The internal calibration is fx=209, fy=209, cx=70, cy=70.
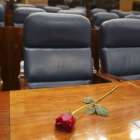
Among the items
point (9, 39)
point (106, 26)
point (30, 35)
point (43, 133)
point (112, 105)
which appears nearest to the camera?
point (43, 133)

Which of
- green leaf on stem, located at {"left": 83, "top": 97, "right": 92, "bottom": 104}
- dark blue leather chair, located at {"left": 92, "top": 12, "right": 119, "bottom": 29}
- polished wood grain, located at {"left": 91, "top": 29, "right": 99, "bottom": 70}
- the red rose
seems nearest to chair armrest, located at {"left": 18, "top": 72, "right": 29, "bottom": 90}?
green leaf on stem, located at {"left": 83, "top": 97, "right": 92, "bottom": 104}

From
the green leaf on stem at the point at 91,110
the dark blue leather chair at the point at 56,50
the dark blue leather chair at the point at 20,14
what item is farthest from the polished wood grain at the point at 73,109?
the dark blue leather chair at the point at 20,14

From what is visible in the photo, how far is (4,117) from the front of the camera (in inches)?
19.2

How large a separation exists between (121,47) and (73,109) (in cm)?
78

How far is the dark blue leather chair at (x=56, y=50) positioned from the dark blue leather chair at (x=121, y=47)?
98 mm

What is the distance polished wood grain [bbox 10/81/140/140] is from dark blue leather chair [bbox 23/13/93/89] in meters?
0.39

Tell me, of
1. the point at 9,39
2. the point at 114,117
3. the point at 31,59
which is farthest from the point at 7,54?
the point at 114,117

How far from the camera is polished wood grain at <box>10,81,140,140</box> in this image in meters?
0.43

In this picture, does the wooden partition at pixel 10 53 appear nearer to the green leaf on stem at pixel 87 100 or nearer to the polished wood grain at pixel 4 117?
the polished wood grain at pixel 4 117

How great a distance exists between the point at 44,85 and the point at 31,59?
0.15 metres

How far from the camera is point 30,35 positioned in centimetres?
104

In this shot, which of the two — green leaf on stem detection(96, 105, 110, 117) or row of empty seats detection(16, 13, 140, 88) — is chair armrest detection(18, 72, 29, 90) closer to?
row of empty seats detection(16, 13, 140, 88)

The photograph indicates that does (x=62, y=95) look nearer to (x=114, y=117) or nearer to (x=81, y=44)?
(x=114, y=117)

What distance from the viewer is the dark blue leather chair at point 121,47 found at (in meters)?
1.15
